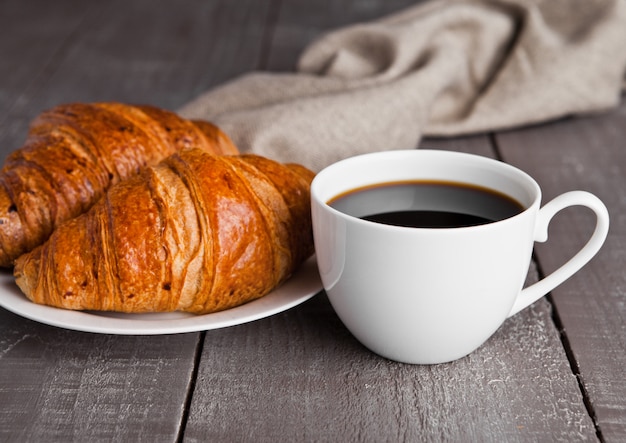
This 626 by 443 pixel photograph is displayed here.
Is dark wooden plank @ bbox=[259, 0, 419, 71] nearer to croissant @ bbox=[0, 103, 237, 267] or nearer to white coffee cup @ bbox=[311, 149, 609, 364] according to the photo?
croissant @ bbox=[0, 103, 237, 267]

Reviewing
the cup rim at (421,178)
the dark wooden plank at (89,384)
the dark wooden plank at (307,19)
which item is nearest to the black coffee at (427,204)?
the cup rim at (421,178)

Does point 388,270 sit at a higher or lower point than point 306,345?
higher

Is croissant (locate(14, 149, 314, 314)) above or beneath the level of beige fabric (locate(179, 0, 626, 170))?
above

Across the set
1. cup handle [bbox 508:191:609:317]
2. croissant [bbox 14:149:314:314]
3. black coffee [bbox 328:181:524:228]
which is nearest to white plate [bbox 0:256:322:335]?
croissant [bbox 14:149:314:314]

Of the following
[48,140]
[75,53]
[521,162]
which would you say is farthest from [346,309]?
[75,53]

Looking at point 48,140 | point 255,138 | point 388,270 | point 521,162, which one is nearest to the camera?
point 388,270

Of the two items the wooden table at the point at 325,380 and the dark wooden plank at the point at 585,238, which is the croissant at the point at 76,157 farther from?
the dark wooden plank at the point at 585,238

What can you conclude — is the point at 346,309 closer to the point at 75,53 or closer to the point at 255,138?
the point at 255,138

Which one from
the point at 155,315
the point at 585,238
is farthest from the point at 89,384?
the point at 585,238
